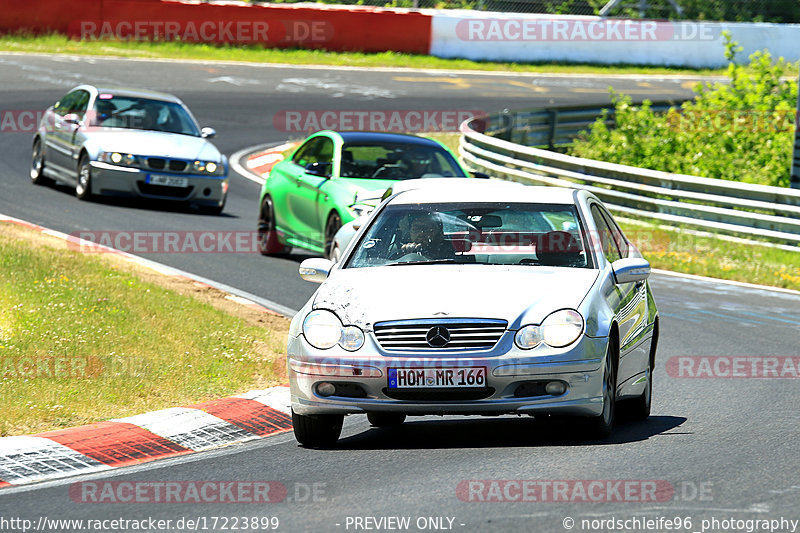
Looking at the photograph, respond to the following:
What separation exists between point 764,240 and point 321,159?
6.49 metres

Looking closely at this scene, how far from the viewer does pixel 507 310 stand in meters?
7.53

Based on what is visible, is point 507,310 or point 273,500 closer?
point 273,500

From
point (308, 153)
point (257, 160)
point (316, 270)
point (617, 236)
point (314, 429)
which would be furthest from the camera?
point (257, 160)

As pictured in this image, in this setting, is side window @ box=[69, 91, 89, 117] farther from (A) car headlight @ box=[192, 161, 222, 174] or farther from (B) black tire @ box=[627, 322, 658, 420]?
(B) black tire @ box=[627, 322, 658, 420]

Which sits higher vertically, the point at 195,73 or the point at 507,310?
the point at 507,310

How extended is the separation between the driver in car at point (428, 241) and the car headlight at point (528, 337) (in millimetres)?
1103

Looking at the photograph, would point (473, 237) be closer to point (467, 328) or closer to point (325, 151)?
point (467, 328)

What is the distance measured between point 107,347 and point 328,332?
3013 millimetres

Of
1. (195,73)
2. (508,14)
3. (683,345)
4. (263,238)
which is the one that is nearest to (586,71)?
(508,14)

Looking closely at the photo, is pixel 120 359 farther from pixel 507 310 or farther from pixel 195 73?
pixel 195 73

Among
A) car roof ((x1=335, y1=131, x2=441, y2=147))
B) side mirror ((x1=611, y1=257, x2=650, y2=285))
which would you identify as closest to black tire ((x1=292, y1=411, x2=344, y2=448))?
side mirror ((x1=611, y1=257, x2=650, y2=285))

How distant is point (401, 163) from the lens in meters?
15.9

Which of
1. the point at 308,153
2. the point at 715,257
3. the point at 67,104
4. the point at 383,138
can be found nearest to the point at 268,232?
the point at 308,153

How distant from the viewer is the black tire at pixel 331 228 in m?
15.2
